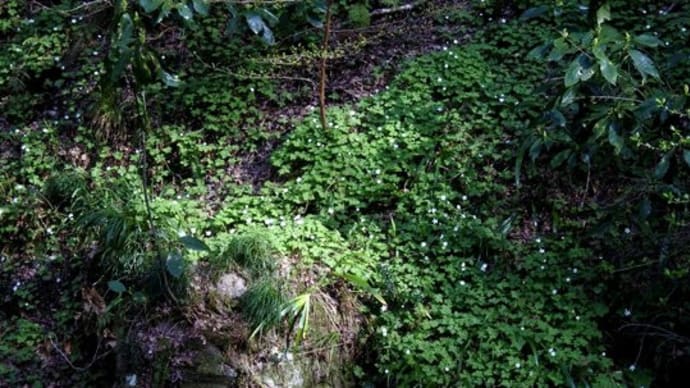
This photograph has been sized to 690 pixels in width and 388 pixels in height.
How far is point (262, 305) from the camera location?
14.3 ft

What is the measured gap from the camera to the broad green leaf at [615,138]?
12.5 ft

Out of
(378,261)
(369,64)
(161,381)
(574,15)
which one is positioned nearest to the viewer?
(161,381)

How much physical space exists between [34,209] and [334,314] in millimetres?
2797

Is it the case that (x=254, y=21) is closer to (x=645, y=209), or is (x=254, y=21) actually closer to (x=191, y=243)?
(x=191, y=243)

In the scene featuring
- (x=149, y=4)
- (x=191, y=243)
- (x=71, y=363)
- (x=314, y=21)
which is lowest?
(x=71, y=363)

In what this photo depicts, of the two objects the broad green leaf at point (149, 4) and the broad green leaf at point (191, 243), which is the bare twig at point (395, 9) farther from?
the broad green leaf at point (191, 243)

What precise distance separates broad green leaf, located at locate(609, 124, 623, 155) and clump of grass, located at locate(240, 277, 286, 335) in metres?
2.18

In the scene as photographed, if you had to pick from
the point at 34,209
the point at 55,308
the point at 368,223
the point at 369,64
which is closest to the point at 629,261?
the point at 368,223

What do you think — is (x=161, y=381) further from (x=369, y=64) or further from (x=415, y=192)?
(x=369, y=64)

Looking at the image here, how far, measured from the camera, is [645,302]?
437 centimetres

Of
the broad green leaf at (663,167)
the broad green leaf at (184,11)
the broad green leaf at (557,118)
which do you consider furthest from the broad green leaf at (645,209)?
the broad green leaf at (184,11)

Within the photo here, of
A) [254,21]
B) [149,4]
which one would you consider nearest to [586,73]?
[254,21]

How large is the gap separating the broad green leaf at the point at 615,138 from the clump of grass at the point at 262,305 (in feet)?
7.15

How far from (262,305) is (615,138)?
7.60ft
